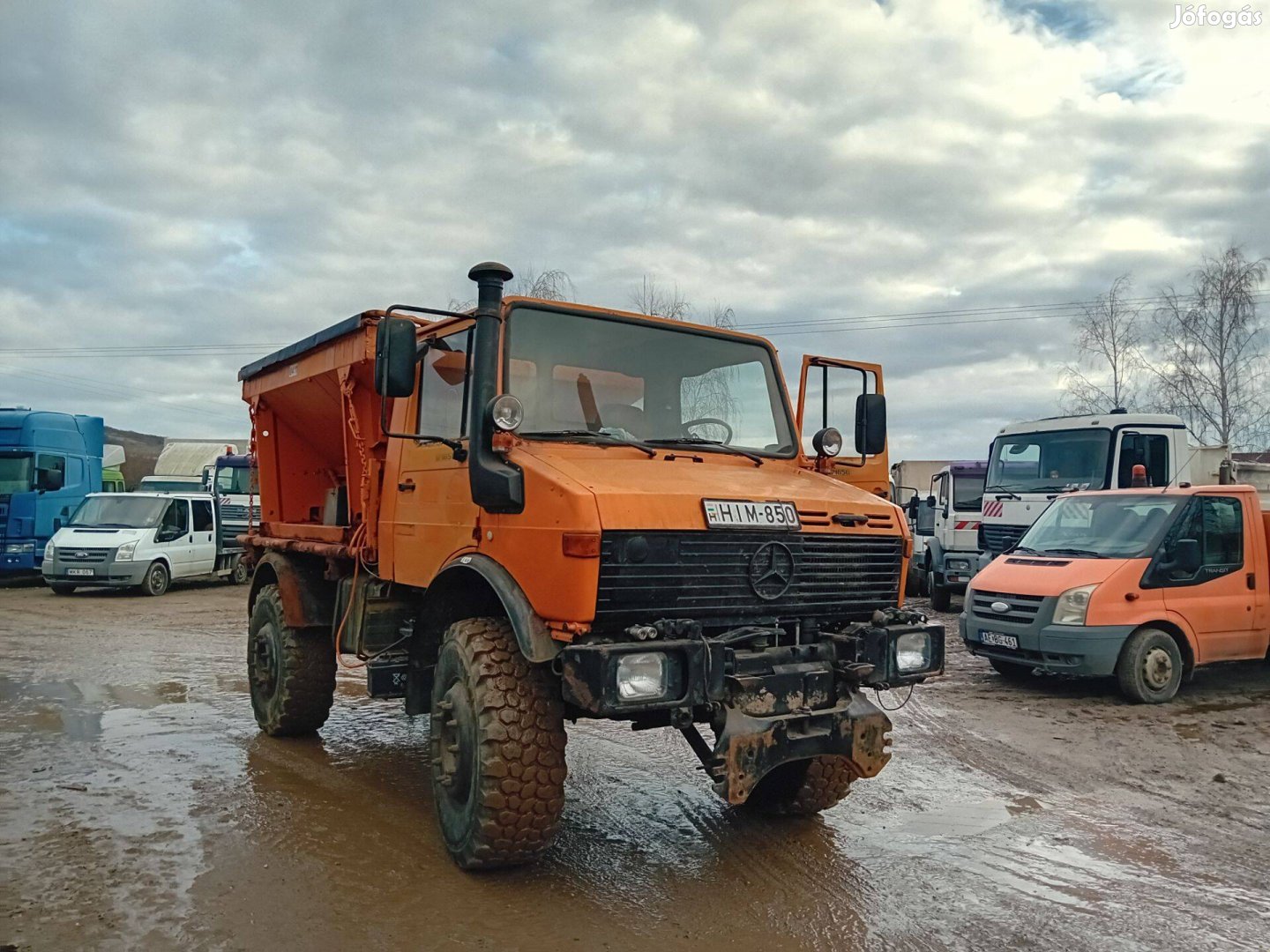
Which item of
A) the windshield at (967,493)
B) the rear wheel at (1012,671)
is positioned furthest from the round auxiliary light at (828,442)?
the windshield at (967,493)

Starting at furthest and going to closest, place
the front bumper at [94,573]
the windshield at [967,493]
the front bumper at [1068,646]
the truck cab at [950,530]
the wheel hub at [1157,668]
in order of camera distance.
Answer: the front bumper at [94,573], the windshield at [967,493], the truck cab at [950,530], the wheel hub at [1157,668], the front bumper at [1068,646]

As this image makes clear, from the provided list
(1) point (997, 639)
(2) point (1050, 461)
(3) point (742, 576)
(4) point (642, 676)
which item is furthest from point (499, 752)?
(2) point (1050, 461)

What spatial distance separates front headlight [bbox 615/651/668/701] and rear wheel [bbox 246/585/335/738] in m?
3.48

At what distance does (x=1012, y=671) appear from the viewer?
9.78m

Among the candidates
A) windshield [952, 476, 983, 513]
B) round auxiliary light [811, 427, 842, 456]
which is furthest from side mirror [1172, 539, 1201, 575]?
windshield [952, 476, 983, 513]

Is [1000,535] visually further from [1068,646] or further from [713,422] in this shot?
[713,422]

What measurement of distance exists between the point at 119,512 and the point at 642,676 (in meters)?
16.6

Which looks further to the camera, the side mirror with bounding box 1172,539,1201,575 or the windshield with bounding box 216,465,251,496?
the windshield with bounding box 216,465,251,496

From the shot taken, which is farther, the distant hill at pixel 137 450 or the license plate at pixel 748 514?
the distant hill at pixel 137 450

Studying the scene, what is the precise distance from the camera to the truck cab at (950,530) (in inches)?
605

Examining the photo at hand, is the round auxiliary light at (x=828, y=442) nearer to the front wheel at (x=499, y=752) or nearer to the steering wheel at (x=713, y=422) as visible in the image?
the steering wheel at (x=713, y=422)

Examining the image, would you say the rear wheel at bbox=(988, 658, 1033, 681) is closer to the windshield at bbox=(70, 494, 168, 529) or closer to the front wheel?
the front wheel

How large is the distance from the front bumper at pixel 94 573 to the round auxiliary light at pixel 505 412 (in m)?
14.9

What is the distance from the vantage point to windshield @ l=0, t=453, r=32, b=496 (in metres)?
18.6
